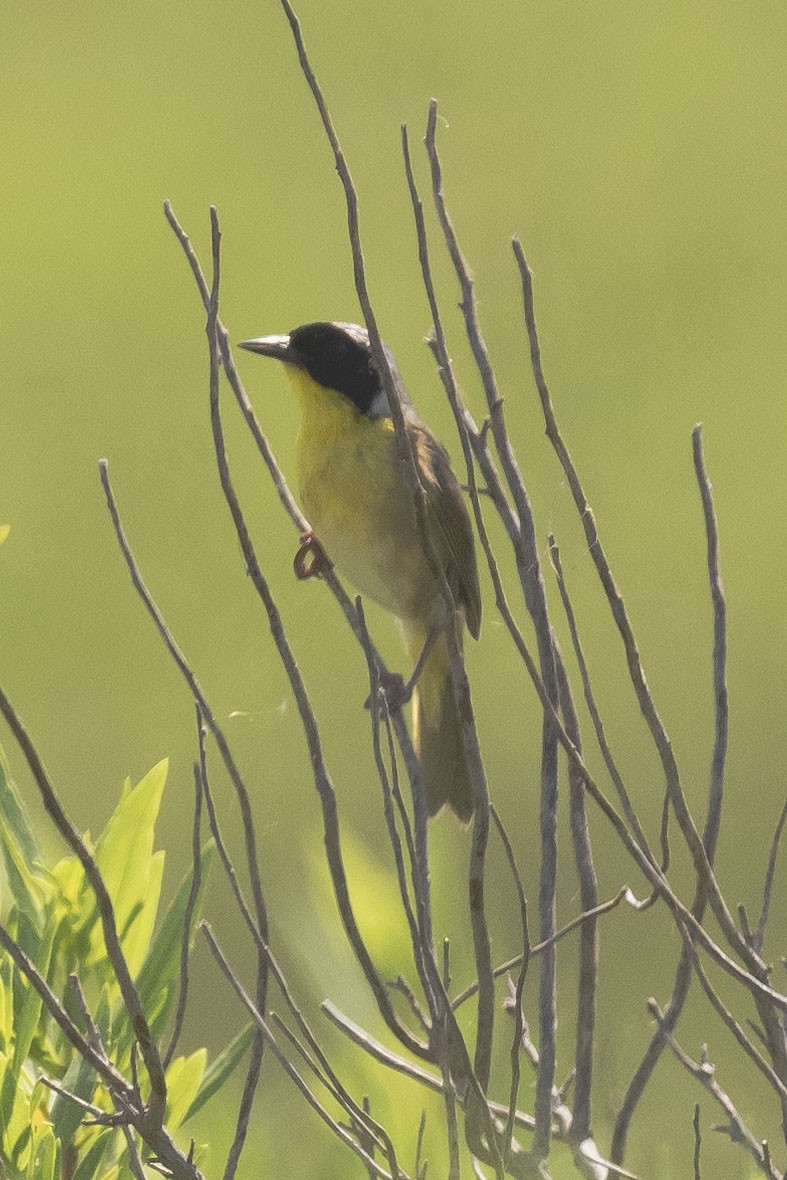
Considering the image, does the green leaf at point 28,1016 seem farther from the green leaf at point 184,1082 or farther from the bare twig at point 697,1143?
the bare twig at point 697,1143

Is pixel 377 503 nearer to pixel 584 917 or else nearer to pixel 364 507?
pixel 364 507

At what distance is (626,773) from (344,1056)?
316 centimetres

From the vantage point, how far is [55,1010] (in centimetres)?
91

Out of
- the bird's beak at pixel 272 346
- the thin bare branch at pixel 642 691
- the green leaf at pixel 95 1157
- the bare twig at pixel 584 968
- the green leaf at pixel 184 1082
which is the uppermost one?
the bird's beak at pixel 272 346

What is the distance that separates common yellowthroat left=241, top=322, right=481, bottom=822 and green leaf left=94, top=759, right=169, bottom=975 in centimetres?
90

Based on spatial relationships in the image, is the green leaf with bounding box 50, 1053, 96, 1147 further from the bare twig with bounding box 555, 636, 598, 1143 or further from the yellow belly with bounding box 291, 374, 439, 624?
the yellow belly with bounding box 291, 374, 439, 624

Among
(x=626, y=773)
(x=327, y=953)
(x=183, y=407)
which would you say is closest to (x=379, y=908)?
(x=327, y=953)

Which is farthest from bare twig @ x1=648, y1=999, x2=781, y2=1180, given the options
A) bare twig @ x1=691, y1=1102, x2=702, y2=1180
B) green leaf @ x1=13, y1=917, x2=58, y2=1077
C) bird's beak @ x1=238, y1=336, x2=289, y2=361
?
bird's beak @ x1=238, y1=336, x2=289, y2=361

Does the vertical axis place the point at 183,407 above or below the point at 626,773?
above

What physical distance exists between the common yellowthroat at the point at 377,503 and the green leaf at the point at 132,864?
0.90 meters

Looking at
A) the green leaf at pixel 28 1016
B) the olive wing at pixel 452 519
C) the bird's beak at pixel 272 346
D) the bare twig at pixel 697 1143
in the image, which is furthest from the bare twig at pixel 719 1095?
the bird's beak at pixel 272 346

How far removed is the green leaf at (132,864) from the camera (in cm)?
116

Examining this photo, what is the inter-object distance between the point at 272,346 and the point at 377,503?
0.29 m

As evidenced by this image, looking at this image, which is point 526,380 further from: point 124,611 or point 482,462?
point 482,462
